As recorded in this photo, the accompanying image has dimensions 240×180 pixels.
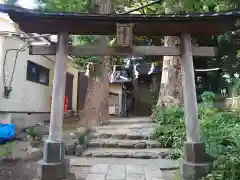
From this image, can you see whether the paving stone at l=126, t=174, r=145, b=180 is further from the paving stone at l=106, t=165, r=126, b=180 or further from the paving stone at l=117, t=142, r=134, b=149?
the paving stone at l=117, t=142, r=134, b=149

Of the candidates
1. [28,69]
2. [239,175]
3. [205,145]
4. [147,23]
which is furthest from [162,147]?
[28,69]

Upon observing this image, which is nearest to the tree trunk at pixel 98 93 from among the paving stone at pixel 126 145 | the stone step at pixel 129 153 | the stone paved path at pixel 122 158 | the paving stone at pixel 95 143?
the stone paved path at pixel 122 158

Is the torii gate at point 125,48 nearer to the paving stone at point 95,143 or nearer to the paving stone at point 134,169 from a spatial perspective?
the paving stone at point 134,169

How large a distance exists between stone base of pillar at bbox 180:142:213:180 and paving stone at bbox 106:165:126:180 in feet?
4.19

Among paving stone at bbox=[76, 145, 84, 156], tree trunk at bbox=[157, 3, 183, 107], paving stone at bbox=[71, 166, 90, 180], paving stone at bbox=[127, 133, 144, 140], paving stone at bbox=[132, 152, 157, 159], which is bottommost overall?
paving stone at bbox=[71, 166, 90, 180]

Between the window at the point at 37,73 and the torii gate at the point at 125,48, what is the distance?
625 centimetres

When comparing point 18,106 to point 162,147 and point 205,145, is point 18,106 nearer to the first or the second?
point 162,147

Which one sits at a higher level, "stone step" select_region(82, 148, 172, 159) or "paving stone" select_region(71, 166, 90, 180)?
"stone step" select_region(82, 148, 172, 159)

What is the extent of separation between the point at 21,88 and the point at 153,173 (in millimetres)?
7056

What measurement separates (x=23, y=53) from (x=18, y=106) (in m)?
2.20

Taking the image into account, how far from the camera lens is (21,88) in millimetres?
10258

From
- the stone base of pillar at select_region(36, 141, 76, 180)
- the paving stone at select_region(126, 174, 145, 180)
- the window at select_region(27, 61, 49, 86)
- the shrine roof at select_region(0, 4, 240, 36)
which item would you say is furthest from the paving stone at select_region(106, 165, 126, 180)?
the window at select_region(27, 61, 49, 86)

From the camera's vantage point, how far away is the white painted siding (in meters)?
9.33

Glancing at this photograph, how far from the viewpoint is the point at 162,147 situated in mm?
7734
